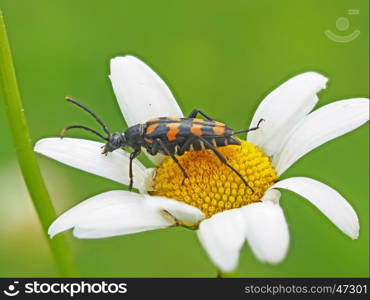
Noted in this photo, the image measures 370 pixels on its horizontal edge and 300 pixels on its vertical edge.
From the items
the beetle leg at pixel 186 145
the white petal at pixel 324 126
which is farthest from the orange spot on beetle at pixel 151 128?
the white petal at pixel 324 126

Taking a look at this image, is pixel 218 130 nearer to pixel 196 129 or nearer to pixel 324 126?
pixel 196 129

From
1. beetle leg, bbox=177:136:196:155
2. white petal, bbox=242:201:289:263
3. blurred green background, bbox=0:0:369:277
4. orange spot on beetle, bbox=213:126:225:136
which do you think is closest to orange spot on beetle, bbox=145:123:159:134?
beetle leg, bbox=177:136:196:155

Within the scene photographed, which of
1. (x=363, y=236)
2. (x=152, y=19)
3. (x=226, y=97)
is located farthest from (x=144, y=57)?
(x=363, y=236)

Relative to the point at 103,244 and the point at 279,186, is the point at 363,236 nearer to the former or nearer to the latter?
the point at 103,244

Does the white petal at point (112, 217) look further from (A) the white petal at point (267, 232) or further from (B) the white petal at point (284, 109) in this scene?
(B) the white petal at point (284, 109)

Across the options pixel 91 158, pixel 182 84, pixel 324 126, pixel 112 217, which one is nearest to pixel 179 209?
pixel 112 217

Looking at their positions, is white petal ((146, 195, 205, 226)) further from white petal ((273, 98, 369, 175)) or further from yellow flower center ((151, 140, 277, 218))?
white petal ((273, 98, 369, 175))
